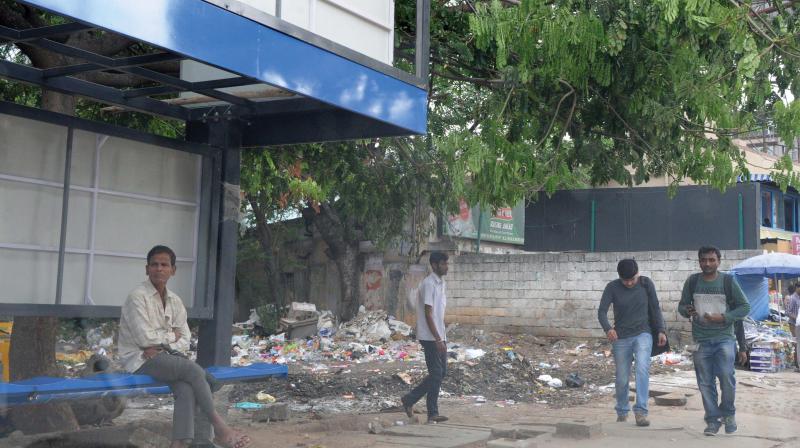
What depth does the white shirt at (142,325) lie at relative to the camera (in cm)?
630

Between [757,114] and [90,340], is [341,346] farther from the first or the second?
[757,114]

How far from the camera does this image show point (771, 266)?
1620cm

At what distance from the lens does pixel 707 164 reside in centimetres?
901

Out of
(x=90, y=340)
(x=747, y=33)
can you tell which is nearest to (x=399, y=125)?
(x=747, y=33)

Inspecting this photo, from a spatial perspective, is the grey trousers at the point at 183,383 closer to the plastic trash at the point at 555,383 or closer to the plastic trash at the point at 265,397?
the plastic trash at the point at 265,397

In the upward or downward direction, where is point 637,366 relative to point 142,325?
downward

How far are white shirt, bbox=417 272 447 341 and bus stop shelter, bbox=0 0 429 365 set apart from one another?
7.03 feet

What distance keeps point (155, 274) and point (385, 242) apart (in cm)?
1224

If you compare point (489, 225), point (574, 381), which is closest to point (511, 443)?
point (574, 381)

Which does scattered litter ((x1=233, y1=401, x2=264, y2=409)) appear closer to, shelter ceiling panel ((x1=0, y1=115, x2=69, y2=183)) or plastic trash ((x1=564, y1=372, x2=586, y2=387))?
shelter ceiling panel ((x1=0, y1=115, x2=69, y2=183))

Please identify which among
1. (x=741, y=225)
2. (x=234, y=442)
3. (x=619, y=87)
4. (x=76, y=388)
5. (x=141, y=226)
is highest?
(x=619, y=87)

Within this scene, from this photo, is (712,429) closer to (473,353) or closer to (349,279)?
(473,353)

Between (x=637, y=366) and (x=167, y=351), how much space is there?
4.54 meters

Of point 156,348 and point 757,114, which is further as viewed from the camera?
point 757,114
